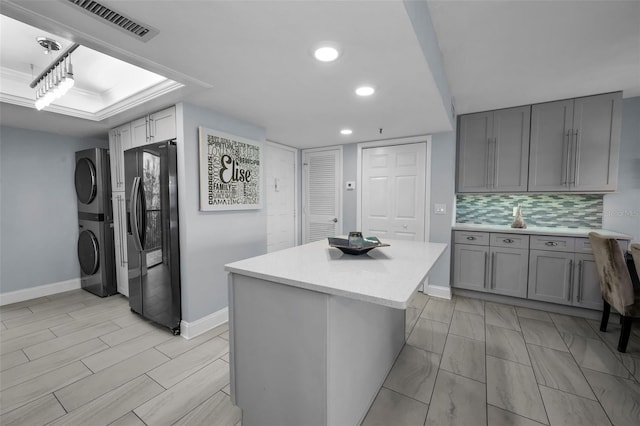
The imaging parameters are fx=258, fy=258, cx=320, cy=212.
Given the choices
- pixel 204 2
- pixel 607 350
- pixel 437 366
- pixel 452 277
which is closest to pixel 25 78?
pixel 204 2

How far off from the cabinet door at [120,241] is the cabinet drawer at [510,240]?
4.54 metres

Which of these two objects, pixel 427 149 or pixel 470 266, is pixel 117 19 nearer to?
pixel 427 149

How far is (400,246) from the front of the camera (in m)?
2.13

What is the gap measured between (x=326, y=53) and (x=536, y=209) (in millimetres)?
3444

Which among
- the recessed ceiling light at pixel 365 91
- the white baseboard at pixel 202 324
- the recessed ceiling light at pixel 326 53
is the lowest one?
the white baseboard at pixel 202 324

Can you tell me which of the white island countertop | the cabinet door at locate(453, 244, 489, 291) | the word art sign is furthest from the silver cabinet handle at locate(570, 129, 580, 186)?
the word art sign

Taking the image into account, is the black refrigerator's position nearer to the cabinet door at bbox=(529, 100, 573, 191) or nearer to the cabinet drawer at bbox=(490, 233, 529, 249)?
the cabinet drawer at bbox=(490, 233, 529, 249)

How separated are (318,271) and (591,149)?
3.47m

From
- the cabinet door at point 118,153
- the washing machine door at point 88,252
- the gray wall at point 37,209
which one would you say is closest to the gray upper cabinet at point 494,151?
the cabinet door at point 118,153

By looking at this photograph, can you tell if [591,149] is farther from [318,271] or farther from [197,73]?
[197,73]

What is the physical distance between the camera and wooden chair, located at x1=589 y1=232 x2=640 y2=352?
84.5 inches

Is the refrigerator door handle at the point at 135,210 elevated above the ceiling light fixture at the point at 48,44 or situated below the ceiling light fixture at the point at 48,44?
below

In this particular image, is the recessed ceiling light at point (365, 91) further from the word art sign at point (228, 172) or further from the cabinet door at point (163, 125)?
the cabinet door at point (163, 125)

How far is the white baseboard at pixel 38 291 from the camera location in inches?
125
